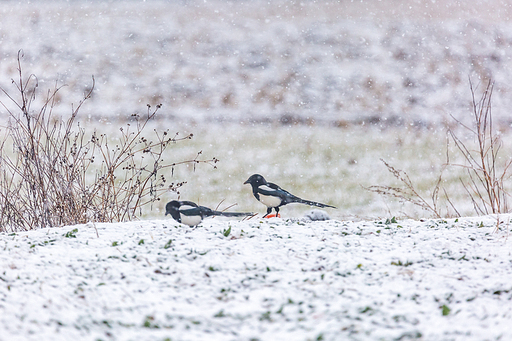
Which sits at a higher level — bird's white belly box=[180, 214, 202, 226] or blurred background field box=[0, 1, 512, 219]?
blurred background field box=[0, 1, 512, 219]

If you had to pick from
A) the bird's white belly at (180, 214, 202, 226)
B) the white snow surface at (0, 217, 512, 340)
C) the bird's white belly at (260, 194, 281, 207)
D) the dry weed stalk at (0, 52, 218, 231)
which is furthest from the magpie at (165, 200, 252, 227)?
the bird's white belly at (260, 194, 281, 207)

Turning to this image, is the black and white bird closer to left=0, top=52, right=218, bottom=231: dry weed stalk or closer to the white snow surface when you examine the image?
the white snow surface

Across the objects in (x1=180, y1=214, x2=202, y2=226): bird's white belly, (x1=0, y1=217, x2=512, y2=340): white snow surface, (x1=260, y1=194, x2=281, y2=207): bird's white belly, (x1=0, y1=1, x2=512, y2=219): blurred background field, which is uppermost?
(x1=0, y1=1, x2=512, y2=219): blurred background field

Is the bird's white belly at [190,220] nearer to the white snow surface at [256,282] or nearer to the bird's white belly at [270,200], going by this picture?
the white snow surface at [256,282]

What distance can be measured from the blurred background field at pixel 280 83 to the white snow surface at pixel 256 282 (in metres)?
4.07

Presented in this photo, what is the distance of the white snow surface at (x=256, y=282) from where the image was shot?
7.95 feet

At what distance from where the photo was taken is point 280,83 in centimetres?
1241

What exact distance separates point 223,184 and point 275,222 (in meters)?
4.52

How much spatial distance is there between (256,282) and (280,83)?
9.84 meters

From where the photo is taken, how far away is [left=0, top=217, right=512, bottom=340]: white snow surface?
2.42 meters

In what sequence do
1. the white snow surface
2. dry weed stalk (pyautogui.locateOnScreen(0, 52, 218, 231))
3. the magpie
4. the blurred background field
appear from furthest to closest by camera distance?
the blurred background field → dry weed stalk (pyautogui.locateOnScreen(0, 52, 218, 231)) → the magpie → the white snow surface

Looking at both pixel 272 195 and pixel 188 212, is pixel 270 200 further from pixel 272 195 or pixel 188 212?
pixel 188 212

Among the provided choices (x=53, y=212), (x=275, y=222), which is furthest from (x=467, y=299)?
(x=53, y=212)

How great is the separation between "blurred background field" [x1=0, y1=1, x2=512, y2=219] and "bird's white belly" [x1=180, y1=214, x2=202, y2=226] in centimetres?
403
